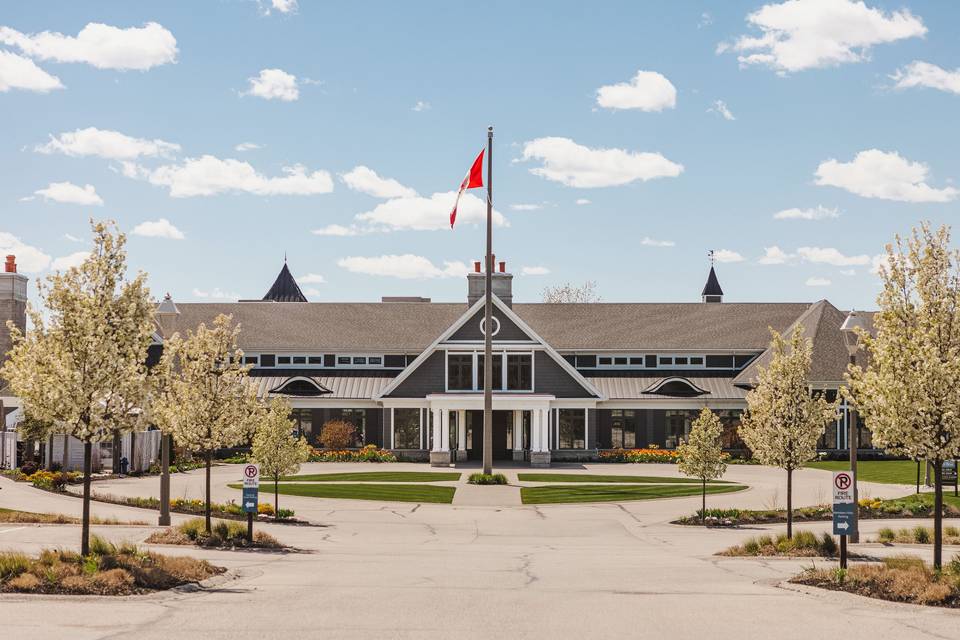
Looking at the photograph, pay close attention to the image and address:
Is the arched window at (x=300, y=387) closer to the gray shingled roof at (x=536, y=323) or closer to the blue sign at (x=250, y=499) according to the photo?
the gray shingled roof at (x=536, y=323)

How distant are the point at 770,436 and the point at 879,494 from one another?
45.9ft

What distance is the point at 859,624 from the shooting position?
1327 cm

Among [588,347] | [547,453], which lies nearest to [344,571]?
[547,453]

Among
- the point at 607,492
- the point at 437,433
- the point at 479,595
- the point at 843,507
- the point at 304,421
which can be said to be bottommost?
the point at 607,492

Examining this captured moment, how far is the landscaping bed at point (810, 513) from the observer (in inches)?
1106

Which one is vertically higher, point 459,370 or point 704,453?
point 459,370

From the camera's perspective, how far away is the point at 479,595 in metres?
15.2

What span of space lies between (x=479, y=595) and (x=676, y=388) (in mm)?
Result: 41677

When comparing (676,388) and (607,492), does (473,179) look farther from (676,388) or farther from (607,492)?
(676,388)

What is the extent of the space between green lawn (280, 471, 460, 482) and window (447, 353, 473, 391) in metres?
8.95

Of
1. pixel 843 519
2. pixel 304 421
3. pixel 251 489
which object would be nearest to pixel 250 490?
pixel 251 489

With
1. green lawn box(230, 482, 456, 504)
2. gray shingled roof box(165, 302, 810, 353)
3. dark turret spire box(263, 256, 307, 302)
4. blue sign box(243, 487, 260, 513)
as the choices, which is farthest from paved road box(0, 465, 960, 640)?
dark turret spire box(263, 256, 307, 302)

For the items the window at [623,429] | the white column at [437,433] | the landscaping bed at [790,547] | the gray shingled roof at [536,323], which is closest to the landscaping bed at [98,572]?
the landscaping bed at [790,547]

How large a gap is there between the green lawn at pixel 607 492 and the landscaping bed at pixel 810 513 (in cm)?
538
